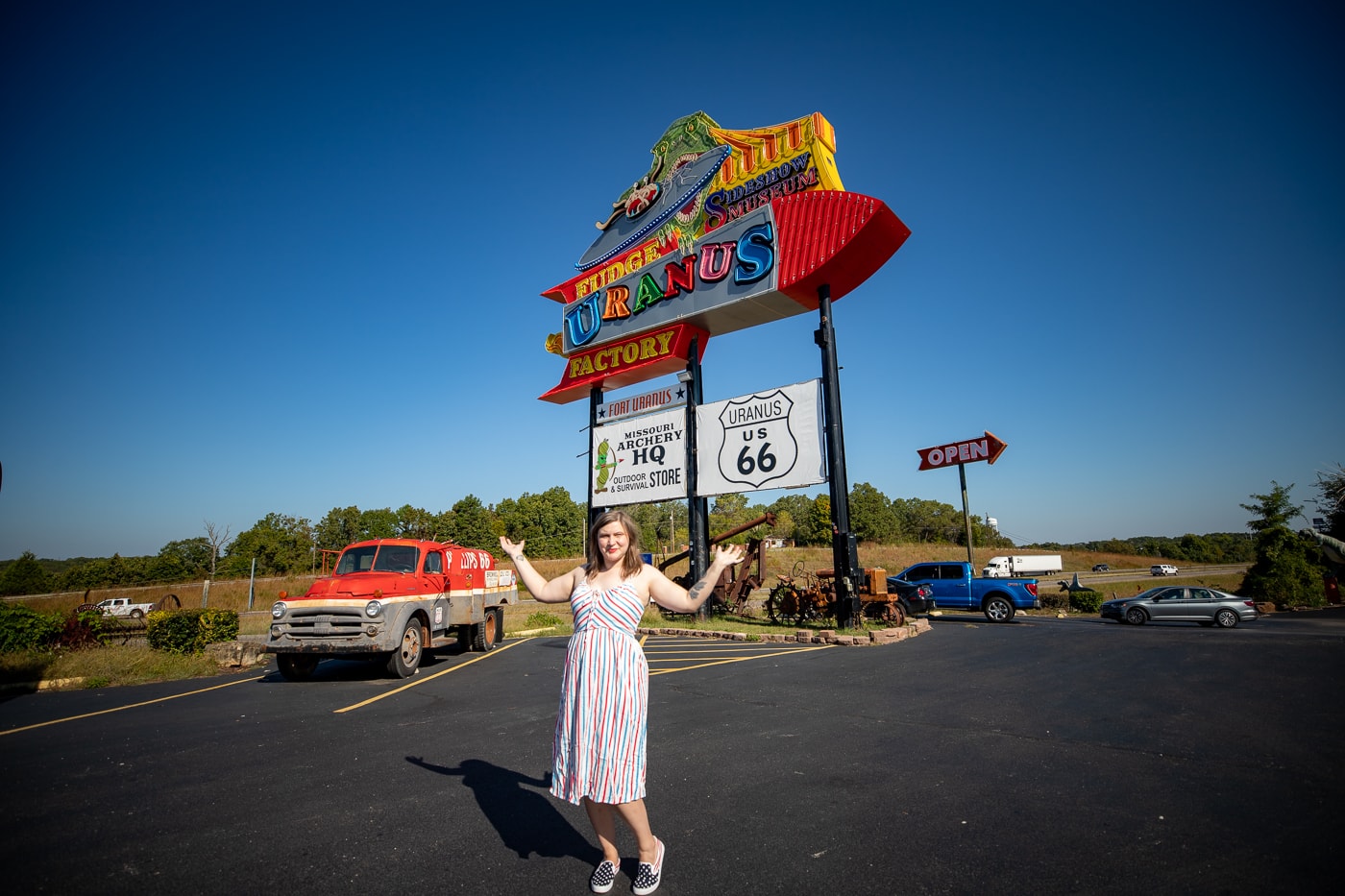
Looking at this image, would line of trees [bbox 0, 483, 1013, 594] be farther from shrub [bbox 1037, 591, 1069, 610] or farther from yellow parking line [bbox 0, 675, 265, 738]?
yellow parking line [bbox 0, 675, 265, 738]

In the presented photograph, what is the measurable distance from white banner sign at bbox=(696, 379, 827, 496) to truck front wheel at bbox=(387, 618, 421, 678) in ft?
27.6

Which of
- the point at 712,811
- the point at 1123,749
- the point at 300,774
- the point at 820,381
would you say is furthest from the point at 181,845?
the point at 820,381

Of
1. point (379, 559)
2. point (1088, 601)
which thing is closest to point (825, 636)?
point (379, 559)

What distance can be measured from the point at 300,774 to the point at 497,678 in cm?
469

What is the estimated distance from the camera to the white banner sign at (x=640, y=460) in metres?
17.4

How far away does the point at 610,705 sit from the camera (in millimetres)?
3004

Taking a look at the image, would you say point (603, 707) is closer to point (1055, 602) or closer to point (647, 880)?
point (647, 880)

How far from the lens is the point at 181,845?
3.61m

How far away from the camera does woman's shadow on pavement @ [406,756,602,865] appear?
3.50m

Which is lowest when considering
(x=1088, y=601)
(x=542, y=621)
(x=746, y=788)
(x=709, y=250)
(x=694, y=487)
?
(x=1088, y=601)

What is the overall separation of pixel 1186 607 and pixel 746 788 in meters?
19.7

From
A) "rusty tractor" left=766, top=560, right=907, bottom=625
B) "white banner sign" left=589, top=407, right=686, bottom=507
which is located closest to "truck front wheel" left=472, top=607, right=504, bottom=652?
"white banner sign" left=589, top=407, right=686, bottom=507

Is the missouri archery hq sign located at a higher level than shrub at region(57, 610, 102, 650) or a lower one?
higher

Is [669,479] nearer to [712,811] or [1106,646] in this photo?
[1106,646]
